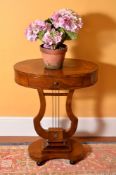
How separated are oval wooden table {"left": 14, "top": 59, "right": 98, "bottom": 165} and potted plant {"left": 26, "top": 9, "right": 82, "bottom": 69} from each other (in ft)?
0.39

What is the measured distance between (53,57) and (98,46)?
2.07 feet

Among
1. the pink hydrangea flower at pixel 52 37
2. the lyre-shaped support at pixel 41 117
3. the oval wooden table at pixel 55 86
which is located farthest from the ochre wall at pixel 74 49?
the pink hydrangea flower at pixel 52 37

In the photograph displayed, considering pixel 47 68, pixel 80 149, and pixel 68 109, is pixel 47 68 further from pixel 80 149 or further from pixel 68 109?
pixel 80 149

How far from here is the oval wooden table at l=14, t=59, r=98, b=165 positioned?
207cm

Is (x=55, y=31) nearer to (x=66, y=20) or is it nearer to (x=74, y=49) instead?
(x=66, y=20)

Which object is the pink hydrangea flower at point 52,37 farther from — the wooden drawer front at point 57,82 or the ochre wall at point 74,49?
the ochre wall at point 74,49

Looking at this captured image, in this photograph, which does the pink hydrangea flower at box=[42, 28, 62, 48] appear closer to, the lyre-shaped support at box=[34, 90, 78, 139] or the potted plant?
the potted plant

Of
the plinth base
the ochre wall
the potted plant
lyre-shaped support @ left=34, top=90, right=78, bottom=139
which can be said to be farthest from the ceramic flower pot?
the plinth base

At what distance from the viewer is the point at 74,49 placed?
2637 millimetres

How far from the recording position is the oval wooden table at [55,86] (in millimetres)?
2070

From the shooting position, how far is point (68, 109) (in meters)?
2.34

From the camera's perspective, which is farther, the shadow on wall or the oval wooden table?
the shadow on wall

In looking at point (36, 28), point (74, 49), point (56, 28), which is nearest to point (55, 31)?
point (56, 28)

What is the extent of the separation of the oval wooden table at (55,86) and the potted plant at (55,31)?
0.39 ft
